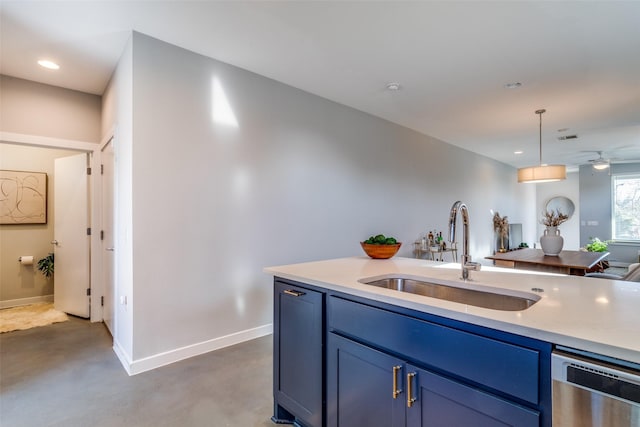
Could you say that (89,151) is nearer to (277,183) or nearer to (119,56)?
(119,56)

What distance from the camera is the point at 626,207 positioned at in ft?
25.2

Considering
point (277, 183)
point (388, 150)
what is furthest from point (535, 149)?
point (277, 183)

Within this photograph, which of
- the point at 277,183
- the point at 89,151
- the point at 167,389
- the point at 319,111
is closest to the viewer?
the point at 167,389

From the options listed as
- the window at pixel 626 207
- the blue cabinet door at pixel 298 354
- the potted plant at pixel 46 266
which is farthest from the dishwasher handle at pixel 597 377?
the window at pixel 626 207

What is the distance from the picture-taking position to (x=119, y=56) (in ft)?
9.39

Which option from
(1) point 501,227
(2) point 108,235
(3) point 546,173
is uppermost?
(3) point 546,173

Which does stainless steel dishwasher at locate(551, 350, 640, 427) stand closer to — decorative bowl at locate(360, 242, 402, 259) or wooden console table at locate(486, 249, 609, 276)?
decorative bowl at locate(360, 242, 402, 259)

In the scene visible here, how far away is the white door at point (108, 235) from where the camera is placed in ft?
10.8

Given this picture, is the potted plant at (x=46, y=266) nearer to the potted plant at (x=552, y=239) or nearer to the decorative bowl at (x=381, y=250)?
the decorative bowl at (x=381, y=250)

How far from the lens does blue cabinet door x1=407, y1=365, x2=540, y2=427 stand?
98 centimetres

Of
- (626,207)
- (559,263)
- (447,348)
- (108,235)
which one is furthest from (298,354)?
(626,207)

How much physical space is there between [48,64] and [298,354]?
3.44 meters

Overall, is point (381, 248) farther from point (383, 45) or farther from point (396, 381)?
point (383, 45)

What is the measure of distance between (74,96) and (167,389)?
10.7ft
